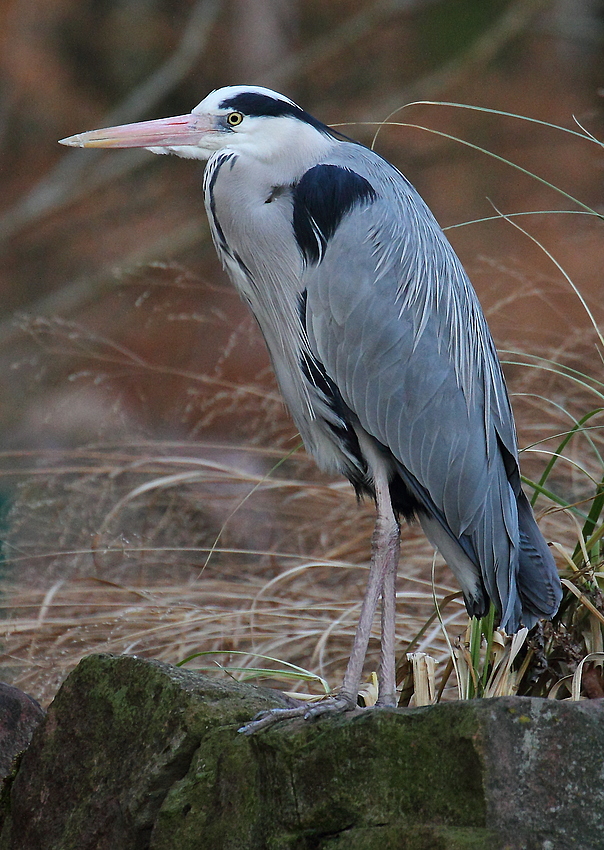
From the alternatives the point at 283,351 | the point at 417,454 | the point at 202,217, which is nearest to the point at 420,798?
the point at 417,454

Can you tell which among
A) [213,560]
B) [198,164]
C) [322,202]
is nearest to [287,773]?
[322,202]

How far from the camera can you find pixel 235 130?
87.8 inches

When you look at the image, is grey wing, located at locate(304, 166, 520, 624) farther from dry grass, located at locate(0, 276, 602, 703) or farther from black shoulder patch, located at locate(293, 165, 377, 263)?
dry grass, located at locate(0, 276, 602, 703)

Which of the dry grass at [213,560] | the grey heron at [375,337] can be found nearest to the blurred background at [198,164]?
the dry grass at [213,560]

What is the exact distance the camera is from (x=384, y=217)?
2.15m

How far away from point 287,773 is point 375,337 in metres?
0.93

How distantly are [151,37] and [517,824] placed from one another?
739cm

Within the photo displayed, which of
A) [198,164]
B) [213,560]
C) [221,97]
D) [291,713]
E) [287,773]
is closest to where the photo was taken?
[287,773]

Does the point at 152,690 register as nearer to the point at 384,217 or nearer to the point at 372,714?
the point at 372,714

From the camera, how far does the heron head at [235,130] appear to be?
2.20m

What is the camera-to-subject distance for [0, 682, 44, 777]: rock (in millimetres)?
2051

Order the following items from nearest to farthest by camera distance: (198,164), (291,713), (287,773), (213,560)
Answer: (287,773)
(291,713)
(213,560)
(198,164)

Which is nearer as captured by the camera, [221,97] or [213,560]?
[221,97]

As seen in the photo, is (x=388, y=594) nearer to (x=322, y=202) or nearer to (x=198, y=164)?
(x=322, y=202)
